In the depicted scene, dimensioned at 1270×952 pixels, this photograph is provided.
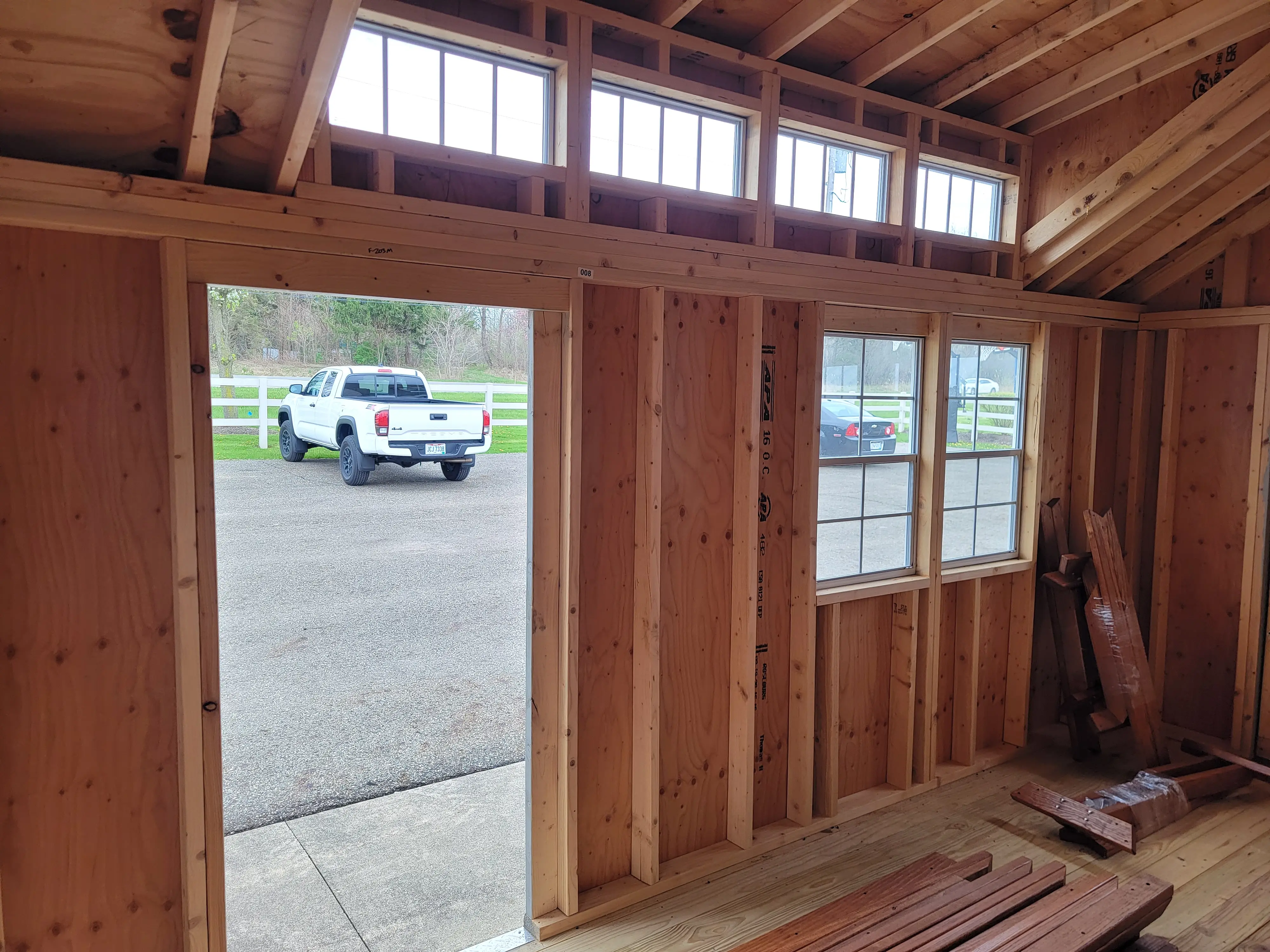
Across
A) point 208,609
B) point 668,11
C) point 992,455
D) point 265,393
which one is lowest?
point 208,609

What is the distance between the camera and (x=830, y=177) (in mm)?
3881

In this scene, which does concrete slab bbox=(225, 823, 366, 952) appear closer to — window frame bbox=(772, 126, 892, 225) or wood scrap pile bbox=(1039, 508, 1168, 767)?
window frame bbox=(772, 126, 892, 225)

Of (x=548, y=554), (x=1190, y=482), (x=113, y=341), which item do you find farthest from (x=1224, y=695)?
(x=113, y=341)

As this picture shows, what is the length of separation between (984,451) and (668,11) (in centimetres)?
289

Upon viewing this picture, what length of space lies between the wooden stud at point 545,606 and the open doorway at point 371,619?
0.34 feet

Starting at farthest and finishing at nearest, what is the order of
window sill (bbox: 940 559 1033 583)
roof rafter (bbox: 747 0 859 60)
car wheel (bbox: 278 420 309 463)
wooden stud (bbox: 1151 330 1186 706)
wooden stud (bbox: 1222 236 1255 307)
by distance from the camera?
car wheel (bbox: 278 420 309 463), wooden stud (bbox: 1151 330 1186 706), wooden stud (bbox: 1222 236 1255 307), window sill (bbox: 940 559 1033 583), roof rafter (bbox: 747 0 859 60)

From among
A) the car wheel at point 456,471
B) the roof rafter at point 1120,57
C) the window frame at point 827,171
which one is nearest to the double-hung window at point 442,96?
the window frame at point 827,171

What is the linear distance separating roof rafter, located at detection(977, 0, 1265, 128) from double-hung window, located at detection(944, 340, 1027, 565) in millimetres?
1159

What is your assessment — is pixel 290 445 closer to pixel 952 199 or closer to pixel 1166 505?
pixel 952 199

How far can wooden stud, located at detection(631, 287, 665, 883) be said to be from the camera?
331 cm

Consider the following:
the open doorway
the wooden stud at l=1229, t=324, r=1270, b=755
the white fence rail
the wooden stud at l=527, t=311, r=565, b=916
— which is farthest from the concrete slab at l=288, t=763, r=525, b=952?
the white fence rail

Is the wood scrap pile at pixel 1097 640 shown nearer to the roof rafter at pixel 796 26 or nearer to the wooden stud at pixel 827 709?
the wooden stud at pixel 827 709

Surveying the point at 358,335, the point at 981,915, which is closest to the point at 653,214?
the point at 981,915

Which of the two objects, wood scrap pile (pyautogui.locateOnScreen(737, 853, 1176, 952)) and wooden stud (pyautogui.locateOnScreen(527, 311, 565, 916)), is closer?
wood scrap pile (pyautogui.locateOnScreen(737, 853, 1176, 952))
